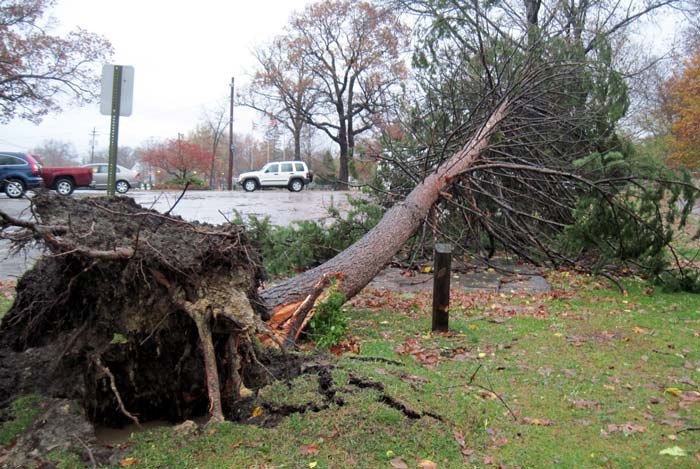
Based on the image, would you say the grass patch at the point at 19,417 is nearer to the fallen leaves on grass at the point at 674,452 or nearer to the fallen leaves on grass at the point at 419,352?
the fallen leaves on grass at the point at 419,352

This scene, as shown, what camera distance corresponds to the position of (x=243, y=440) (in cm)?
313

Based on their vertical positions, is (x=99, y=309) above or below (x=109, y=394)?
above

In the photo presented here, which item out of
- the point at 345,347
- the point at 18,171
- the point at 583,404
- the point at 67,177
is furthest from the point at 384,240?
the point at 67,177

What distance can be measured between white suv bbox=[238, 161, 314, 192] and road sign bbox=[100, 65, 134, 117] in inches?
973

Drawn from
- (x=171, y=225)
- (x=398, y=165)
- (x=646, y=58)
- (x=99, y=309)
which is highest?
(x=646, y=58)

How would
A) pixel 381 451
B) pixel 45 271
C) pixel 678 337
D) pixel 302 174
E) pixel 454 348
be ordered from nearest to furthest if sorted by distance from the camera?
1. pixel 381 451
2. pixel 45 271
3. pixel 454 348
4. pixel 678 337
5. pixel 302 174

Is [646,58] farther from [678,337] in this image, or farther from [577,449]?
[577,449]

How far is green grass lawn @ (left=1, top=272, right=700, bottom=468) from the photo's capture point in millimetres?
3059

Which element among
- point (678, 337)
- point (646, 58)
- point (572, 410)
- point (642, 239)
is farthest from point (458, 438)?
point (646, 58)

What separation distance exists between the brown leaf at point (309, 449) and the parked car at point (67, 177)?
20358mm

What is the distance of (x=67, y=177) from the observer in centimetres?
2136

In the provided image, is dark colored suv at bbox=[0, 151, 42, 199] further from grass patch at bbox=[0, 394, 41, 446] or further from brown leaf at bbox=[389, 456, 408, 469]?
brown leaf at bbox=[389, 456, 408, 469]

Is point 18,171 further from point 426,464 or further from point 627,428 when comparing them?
point 627,428

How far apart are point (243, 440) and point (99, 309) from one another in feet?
4.10
